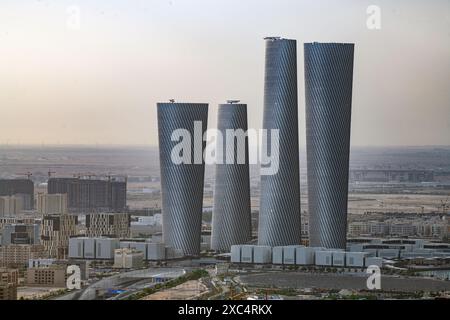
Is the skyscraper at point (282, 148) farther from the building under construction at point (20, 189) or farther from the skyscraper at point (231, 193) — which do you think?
the building under construction at point (20, 189)

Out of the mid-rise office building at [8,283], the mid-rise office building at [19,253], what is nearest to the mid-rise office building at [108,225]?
the mid-rise office building at [19,253]

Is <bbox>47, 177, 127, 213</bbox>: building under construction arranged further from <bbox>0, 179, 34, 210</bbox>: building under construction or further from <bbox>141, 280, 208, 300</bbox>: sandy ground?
<bbox>141, 280, 208, 300</bbox>: sandy ground

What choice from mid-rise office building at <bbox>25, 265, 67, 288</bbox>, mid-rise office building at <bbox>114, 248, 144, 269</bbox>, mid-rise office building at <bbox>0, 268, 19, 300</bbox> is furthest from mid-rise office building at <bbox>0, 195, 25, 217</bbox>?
mid-rise office building at <bbox>0, 268, 19, 300</bbox>

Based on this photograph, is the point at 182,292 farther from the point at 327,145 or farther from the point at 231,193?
the point at 231,193
